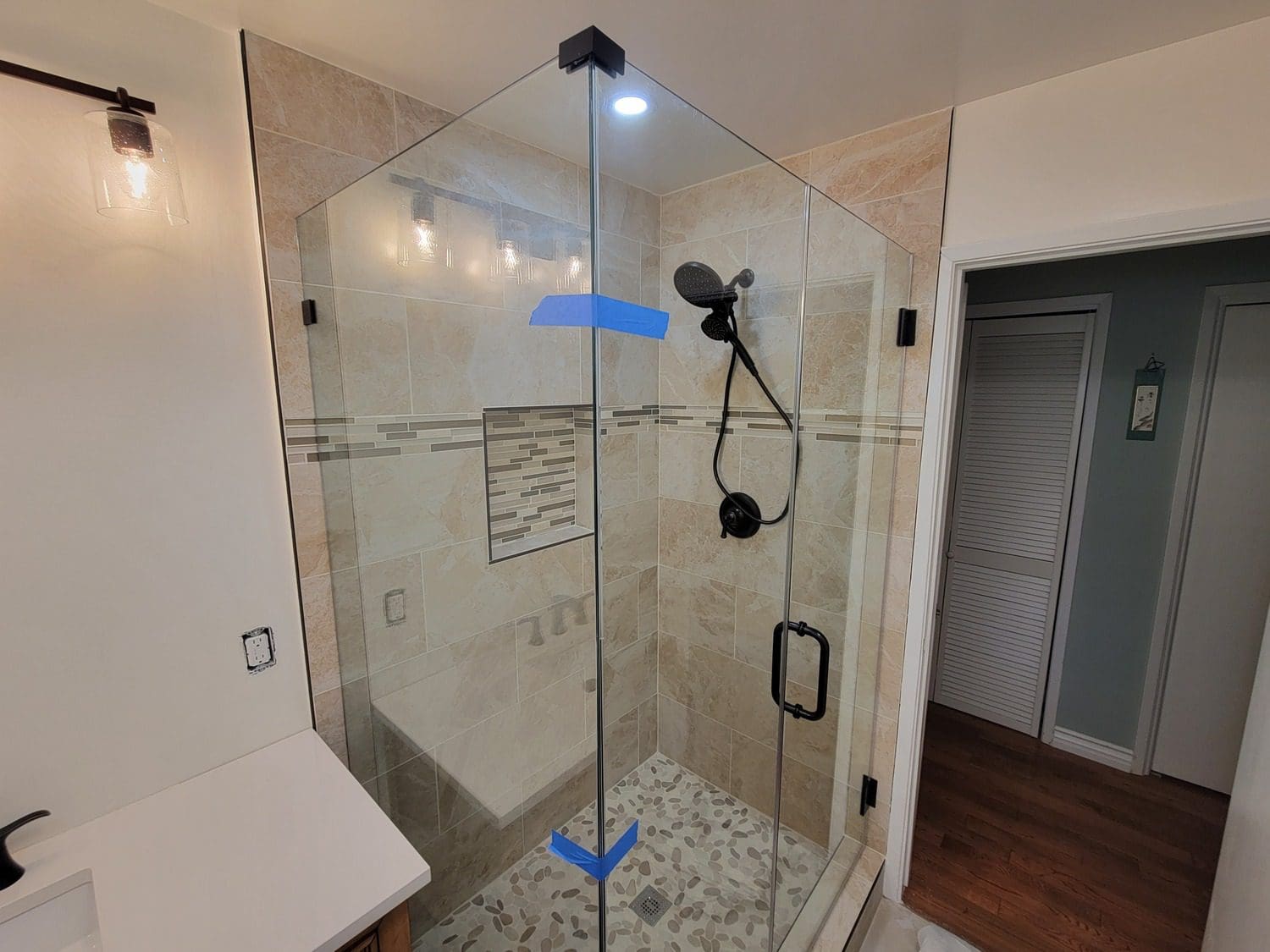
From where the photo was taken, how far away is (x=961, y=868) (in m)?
1.92

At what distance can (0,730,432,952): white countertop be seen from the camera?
84cm

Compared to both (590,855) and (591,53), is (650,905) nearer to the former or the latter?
(590,855)

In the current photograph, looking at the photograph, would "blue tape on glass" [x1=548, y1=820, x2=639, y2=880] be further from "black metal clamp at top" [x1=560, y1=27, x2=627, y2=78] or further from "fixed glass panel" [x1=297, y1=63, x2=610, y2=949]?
"black metal clamp at top" [x1=560, y1=27, x2=627, y2=78]

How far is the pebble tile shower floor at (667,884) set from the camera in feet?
4.40

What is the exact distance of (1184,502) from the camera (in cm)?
221

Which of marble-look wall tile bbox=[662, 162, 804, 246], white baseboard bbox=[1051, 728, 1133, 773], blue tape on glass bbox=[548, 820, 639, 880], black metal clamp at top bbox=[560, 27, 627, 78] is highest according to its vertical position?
marble-look wall tile bbox=[662, 162, 804, 246]

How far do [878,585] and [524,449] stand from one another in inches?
49.8

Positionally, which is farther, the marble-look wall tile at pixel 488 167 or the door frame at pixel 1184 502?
the door frame at pixel 1184 502

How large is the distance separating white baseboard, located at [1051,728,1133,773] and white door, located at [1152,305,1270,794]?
0.18 m

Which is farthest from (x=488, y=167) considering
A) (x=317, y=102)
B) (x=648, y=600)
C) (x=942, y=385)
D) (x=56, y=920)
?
(x=56, y=920)

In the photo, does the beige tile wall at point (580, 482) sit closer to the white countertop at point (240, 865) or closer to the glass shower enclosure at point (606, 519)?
the glass shower enclosure at point (606, 519)

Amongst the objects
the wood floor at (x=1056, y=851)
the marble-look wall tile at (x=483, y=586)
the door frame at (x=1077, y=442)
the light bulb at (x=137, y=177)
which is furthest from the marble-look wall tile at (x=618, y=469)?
the wood floor at (x=1056, y=851)

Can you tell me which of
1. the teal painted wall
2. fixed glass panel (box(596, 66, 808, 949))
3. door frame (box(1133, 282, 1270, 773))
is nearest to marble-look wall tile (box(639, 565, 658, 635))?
fixed glass panel (box(596, 66, 808, 949))

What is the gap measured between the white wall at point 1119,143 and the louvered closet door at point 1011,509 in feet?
4.71
